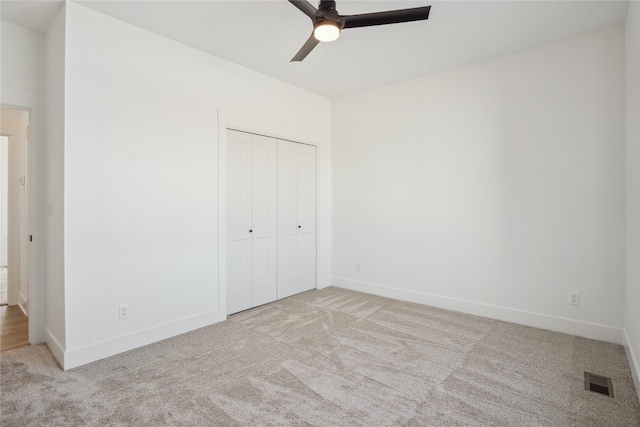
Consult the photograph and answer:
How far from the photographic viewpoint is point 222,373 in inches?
89.9

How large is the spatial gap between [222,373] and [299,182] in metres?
2.54

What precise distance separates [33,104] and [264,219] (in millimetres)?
2282

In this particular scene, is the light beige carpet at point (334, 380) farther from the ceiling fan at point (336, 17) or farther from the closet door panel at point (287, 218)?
the ceiling fan at point (336, 17)

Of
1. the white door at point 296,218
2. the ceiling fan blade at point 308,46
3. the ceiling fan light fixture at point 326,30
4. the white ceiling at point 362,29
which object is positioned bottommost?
the white door at point 296,218

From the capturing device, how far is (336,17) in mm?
1976

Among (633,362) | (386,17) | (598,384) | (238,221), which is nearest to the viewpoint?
(386,17)

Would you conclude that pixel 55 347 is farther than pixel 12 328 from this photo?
No

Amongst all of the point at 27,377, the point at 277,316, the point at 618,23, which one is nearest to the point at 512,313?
the point at 277,316

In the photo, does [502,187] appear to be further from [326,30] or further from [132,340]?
[132,340]

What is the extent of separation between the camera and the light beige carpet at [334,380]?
1.82 m

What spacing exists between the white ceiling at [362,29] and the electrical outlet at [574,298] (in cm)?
230

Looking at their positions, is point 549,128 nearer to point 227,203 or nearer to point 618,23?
point 618,23

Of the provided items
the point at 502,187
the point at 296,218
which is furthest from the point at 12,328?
the point at 502,187

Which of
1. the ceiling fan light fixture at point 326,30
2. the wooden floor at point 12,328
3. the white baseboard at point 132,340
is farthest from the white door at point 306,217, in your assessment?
the wooden floor at point 12,328
